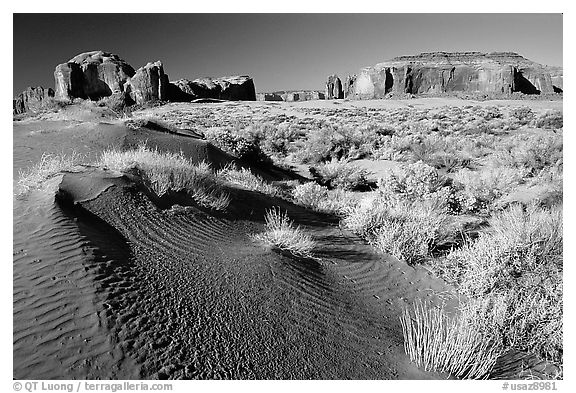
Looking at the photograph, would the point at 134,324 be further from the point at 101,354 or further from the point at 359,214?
the point at 359,214

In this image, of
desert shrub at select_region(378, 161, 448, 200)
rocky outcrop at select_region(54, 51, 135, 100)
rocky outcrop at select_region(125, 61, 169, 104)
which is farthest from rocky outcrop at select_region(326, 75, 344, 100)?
desert shrub at select_region(378, 161, 448, 200)

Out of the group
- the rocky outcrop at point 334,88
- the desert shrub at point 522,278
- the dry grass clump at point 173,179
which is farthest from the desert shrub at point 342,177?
the rocky outcrop at point 334,88

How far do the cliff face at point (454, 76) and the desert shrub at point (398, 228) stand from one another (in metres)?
79.7

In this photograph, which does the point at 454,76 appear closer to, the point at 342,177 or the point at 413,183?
the point at 342,177

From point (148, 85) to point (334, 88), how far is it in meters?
53.2

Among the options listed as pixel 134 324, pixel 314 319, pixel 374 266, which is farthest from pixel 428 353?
pixel 134 324

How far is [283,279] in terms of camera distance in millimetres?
4668

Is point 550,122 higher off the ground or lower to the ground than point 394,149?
higher

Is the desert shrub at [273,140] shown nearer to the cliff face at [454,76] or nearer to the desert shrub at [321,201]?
the desert shrub at [321,201]

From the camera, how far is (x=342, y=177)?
12.4m

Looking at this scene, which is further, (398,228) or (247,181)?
(247,181)

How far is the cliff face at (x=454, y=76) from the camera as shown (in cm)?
7612

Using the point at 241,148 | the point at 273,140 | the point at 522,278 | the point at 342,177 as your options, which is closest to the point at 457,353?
the point at 522,278

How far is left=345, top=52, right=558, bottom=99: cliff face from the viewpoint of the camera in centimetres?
7612
